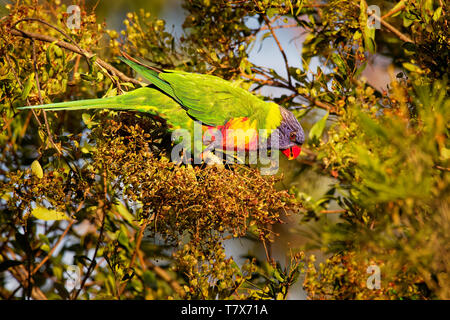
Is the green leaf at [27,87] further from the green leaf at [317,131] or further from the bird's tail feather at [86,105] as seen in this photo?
the green leaf at [317,131]

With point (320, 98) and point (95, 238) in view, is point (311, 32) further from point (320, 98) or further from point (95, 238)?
point (95, 238)

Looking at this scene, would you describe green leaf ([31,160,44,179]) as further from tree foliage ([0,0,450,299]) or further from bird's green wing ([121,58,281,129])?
bird's green wing ([121,58,281,129])

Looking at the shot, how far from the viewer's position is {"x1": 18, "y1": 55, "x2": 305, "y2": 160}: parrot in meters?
2.06

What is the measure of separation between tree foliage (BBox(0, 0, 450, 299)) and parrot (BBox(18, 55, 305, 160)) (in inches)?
3.7

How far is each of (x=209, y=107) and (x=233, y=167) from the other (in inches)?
15.1

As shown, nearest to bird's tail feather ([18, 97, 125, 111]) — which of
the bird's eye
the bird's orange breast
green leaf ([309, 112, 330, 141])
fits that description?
the bird's orange breast

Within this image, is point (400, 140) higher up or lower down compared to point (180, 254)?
higher up

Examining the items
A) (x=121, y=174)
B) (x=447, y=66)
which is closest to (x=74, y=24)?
(x=121, y=174)

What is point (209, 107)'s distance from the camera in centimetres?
211

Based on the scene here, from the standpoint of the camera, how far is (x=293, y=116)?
2.25 m

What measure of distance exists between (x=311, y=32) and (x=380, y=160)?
A: 4.60 ft

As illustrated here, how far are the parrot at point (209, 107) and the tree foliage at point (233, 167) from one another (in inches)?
3.7

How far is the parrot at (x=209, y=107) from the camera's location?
2.06 m

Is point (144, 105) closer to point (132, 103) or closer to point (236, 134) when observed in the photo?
point (132, 103)
